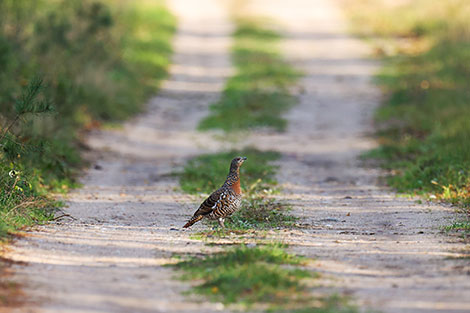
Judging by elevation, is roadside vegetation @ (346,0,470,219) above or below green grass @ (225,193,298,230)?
above

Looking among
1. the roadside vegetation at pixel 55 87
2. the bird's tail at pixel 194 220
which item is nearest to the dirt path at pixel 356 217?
the bird's tail at pixel 194 220

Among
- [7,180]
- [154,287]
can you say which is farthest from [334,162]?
[154,287]

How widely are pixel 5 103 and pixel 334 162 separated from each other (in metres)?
5.66

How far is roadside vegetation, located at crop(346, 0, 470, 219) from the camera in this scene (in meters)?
11.2

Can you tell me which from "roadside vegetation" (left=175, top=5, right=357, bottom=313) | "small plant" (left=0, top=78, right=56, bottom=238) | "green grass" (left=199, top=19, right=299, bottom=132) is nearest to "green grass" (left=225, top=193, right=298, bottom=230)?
"roadside vegetation" (left=175, top=5, right=357, bottom=313)

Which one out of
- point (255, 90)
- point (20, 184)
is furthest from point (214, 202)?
point (255, 90)

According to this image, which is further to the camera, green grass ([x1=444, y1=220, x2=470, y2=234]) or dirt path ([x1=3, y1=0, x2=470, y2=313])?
green grass ([x1=444, y1=220, x2=470, y2=234])

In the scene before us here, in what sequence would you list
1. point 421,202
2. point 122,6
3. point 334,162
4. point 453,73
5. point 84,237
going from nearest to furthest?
point 84,237 < point 421,202 < point 334,162 < point 453,73 < point 122,6

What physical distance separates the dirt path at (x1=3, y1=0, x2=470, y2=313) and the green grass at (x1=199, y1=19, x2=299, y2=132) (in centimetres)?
48

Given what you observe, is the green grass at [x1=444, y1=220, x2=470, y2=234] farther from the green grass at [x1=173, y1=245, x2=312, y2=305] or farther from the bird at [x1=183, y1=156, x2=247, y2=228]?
the bird at [x1=183, y1=156, x2=247, y2=228]

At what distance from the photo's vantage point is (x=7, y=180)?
8930 mm

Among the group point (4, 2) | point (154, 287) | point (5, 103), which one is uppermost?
point (4, 2)

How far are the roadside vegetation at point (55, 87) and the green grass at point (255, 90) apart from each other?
2.22 meters

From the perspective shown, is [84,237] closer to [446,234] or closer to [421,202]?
[446,234]
